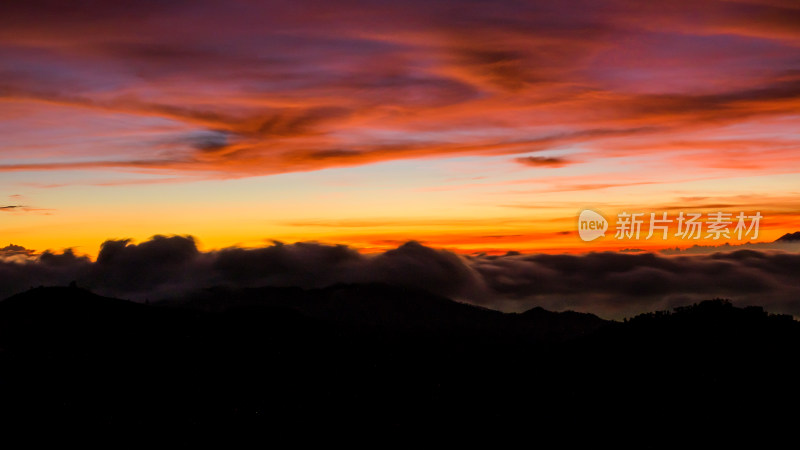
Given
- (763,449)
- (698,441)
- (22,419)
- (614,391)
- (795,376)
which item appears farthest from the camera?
(22,419)

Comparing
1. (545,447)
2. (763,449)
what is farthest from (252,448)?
(763,449)

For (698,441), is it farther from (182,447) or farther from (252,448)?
(182,447)

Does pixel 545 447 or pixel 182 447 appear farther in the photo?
pixel 182 447

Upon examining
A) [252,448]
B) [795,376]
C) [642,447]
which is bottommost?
[252,448]

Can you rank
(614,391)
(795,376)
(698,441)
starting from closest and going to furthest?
1. (698,441)
2. (795,376)
3. (614,391)

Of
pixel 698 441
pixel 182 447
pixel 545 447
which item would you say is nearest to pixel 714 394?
pixel 698 441

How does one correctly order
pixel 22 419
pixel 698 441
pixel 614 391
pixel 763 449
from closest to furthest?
pixel 763 449 < pixel 698 441 < pixel 614 391 < pixel 22 419

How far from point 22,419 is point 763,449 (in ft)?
601

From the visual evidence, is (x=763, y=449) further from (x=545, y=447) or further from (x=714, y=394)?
(x=545, y=447)

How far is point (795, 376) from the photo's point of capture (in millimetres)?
160625

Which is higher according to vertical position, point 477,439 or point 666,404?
point 666,404

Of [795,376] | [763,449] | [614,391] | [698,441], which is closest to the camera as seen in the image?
[763,449]

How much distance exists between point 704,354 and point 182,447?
14326 centimetres

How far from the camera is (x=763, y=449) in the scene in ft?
438
